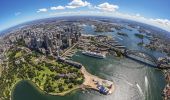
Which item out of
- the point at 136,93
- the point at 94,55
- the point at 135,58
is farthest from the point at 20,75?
the point at 135,58

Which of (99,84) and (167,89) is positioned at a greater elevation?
(99,84)

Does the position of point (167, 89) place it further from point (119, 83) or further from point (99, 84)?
point (99, 84)

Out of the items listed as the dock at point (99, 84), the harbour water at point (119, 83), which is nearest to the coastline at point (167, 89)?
the harbour water at point (119, 83)

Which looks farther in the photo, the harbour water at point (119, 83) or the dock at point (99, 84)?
the dock at point (99, 84)

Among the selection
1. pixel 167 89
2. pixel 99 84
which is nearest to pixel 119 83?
pixel 99 84

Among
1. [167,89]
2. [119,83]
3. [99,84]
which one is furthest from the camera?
[119,83]

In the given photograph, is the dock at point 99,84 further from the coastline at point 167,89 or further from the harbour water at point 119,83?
the coastline at point 167,89

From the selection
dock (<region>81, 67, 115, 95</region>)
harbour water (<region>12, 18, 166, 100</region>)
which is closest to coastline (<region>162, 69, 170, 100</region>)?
harbour water (<region>12, 18, 166, 100</region>)

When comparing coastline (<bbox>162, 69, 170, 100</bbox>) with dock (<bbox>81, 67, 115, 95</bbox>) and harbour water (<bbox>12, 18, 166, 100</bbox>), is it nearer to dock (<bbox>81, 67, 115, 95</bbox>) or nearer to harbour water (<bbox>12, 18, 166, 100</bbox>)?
harbour water (<bbox>12, 18, 166, 100</bbox>)
